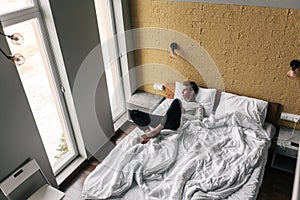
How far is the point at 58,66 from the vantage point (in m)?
2.48

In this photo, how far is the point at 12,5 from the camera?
207 centimetres

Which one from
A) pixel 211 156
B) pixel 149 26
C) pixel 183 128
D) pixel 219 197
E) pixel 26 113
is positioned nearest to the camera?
pixel 219 197

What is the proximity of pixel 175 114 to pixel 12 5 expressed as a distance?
1.79m

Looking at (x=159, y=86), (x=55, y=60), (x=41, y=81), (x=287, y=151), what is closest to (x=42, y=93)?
(x=41, y=81)

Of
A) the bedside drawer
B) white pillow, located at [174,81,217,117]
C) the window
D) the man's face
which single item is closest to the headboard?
the bedside drawer

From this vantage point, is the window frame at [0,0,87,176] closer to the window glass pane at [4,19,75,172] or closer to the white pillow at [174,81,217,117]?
the window glass pane at [4,19,75,172]

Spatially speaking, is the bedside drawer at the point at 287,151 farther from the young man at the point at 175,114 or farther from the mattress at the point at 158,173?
the young man at the point at 175,114

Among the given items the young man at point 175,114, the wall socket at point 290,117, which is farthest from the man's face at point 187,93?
the wall socket at point 290,117

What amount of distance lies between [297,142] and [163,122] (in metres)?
1.37

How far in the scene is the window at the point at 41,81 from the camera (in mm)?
2117

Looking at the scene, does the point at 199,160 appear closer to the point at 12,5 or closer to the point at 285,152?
the point at 285,152

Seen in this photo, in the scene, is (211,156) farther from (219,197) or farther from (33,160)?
(33,160)

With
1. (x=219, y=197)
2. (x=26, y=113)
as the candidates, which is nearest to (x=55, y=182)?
(x=26, y=113)

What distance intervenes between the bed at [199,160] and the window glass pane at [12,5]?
1.49 m
